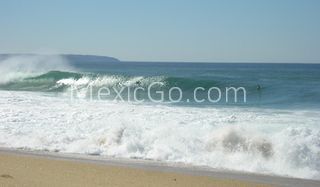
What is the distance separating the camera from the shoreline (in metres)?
7.13

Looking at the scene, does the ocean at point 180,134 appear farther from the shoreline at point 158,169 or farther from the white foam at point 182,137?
the shoreline at point 158,169

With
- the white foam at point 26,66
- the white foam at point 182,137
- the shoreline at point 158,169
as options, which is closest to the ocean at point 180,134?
the white foam at point 182,137

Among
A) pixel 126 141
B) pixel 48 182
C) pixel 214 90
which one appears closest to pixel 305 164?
pixel 126 141

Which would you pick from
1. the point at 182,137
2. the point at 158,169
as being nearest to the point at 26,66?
the point at 182,137

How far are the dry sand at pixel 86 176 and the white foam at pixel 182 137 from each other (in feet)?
4.13

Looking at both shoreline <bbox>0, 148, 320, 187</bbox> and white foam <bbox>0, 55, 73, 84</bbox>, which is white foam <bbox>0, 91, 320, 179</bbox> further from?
white foam <bbox>0, 55, 73, 84</bbox>

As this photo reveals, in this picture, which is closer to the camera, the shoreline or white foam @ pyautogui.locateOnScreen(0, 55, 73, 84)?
the shoreline

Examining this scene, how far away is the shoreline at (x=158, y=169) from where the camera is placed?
7131 millimetres

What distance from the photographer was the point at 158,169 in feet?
25.8

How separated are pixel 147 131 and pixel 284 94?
12646 millimetres

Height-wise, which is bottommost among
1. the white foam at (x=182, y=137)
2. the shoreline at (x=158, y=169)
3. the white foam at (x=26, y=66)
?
the shoreline at (x=158, y=169)

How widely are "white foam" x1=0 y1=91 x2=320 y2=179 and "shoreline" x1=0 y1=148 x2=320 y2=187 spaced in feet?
1.29

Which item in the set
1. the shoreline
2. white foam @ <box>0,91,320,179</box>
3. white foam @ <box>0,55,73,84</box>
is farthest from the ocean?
white foam @ <box>0,55,73,84</box>

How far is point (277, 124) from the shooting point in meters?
11.6
